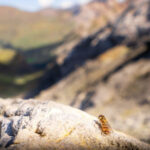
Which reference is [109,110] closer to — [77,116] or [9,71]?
[77,116]

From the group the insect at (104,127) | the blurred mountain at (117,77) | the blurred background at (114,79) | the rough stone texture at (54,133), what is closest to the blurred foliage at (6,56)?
the blurred background at (114,79)

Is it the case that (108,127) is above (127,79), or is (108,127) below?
below

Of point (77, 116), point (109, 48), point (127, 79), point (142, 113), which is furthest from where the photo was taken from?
point (109, 48)

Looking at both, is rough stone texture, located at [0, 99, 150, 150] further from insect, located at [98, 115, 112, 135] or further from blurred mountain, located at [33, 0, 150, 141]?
blurred mountain, located at [33, 0, 150, 141]

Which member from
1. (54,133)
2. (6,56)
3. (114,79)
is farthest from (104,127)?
(6,56)

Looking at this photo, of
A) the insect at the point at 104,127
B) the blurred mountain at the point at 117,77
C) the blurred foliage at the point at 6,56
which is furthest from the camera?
the blurred foliage at the point at 6,56

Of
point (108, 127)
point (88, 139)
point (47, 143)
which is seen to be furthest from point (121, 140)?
point (47, 143)

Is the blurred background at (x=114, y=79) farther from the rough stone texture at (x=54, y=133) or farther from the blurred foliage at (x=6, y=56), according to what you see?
the blurred foliage at (x=6, y=56)

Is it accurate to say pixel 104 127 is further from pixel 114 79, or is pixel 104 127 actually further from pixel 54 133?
pixel 114 79
